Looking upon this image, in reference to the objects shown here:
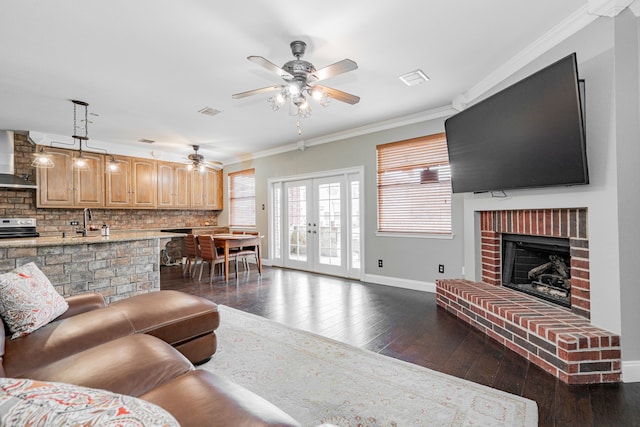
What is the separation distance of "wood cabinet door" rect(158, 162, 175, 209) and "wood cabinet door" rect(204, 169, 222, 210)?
837mm

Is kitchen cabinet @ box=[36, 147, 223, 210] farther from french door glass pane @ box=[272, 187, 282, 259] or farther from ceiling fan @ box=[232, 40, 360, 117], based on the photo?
ceiling fan @ box=[232, 40, 360, 117]

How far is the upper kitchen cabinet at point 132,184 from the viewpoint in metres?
5.88

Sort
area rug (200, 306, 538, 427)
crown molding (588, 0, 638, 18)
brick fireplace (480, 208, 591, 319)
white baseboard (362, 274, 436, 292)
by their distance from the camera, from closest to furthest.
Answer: area rug (200, 306, 538, 427) → crown molding (588, 0, 638, 18) → brick fireplace (480, 208, 591, 319) → white baseboard (362, 274, 436, 292)

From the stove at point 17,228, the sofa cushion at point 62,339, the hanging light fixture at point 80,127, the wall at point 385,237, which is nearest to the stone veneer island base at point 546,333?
the wall at point 385,237

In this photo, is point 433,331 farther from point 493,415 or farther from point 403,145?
point 403,145

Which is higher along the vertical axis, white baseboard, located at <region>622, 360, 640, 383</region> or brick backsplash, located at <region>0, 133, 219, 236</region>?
brick backsplash, located at <region>0, 133, 219, 236</region>

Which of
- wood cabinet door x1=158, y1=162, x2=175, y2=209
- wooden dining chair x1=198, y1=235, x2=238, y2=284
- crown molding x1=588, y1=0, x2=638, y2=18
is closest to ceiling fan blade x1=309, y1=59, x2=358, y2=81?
crown molding x1=588, y1=0, x2=638, y2=18

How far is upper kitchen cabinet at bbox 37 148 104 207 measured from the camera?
511 centimetres

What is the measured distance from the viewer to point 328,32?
7.89ft

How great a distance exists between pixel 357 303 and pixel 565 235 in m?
2.23

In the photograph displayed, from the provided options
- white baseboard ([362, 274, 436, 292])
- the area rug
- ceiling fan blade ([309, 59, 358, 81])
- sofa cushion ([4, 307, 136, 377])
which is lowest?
the area rug

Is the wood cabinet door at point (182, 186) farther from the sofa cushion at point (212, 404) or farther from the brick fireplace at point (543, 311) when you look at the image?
the sofa cushion at point (212, 404)

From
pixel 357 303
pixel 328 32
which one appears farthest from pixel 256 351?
pixel 328 32

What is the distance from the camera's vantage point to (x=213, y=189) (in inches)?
299
